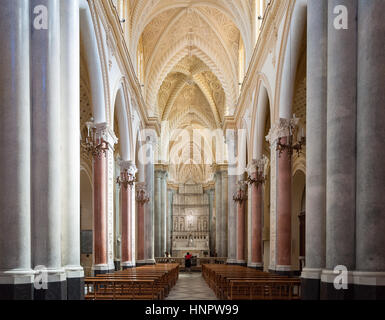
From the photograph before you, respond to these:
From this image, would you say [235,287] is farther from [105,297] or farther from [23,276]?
[23,276]

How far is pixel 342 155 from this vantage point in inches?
274

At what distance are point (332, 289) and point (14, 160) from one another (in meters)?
5.09

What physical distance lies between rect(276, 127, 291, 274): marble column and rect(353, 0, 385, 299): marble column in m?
5.95

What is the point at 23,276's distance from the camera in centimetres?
636

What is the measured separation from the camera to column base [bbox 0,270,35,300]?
20.6 ft

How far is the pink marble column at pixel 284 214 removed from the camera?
41.6 ft

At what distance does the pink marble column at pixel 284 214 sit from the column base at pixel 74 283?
6.42 metres

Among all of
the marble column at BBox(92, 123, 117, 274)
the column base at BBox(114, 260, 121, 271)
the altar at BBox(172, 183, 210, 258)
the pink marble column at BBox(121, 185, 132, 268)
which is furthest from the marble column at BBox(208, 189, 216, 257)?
the marble column at BBox(92, 123, 117, 274)

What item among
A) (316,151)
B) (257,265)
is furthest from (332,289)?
(257,265)

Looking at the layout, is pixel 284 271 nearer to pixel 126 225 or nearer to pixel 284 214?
pixel 284 214

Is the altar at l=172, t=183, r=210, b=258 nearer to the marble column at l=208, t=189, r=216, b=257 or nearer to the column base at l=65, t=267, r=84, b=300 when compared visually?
the marble column at l=208, t=189, r=216, b=257
